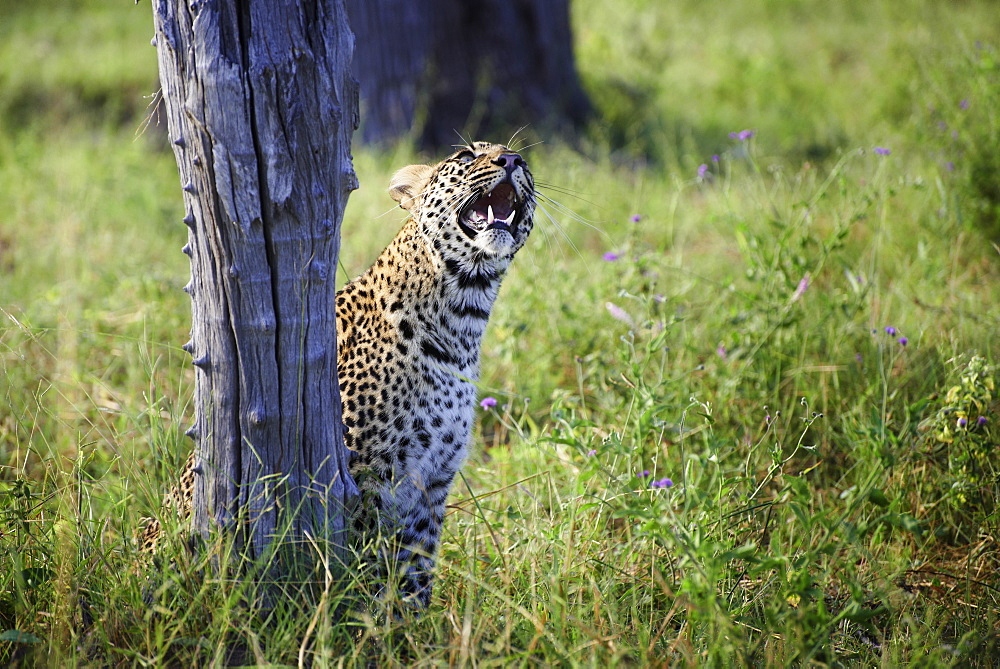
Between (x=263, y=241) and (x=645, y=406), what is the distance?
1.28m

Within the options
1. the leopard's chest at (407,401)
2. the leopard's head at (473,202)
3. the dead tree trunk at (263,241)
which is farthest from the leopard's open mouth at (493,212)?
the dead tree trunk at (263,241)

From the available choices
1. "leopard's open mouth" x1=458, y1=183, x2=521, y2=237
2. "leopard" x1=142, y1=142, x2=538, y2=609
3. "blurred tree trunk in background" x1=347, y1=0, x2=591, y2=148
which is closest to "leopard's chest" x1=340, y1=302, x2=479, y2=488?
"leopard" x1=142, y1=142, x2=538, y2=609

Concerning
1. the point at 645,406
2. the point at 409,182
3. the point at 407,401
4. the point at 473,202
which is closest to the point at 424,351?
the point at 407,401

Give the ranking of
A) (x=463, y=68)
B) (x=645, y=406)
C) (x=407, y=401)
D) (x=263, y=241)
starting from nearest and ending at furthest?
(x=263, y=241), (x=645, y=406), (x=407, y=401), (x=463, y=68)

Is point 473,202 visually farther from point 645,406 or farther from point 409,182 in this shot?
point 645,406

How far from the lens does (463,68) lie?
863 centimetres

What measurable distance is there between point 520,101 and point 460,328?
620 centimetres

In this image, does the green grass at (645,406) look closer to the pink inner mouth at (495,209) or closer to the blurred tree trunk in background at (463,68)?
the pink inner mouth at (495,209)

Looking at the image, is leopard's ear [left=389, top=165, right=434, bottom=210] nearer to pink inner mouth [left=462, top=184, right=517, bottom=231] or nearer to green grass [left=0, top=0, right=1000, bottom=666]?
pink inner mouth [left=462, top=184, right=517, bottom=231]

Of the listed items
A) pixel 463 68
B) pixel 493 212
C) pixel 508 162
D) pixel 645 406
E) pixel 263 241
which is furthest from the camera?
pixel 463 68

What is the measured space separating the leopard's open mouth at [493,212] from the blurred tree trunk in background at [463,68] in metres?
5.08

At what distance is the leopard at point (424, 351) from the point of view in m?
2.97

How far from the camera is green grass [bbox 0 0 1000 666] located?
2469 mm

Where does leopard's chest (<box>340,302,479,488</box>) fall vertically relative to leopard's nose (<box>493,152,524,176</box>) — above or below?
below
